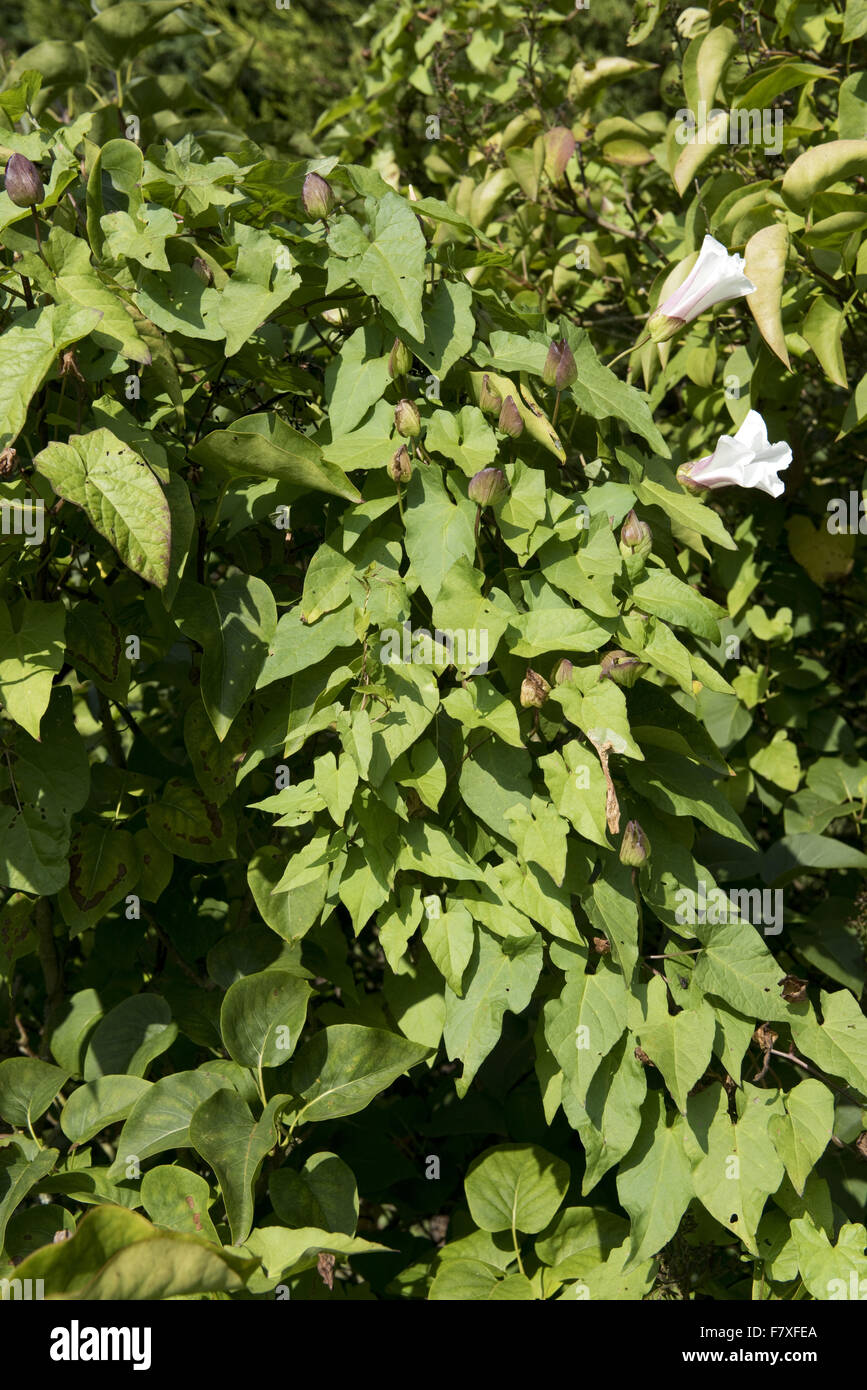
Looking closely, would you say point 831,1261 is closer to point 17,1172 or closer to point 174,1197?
point 174,1197

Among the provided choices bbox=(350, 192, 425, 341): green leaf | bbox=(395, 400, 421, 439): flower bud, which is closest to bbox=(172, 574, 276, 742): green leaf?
bbox=(395, 400, 421, 439): flower bud

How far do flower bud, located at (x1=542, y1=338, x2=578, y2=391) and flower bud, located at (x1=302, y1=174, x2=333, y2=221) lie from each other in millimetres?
330

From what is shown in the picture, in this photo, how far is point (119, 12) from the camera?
2061 millimetres

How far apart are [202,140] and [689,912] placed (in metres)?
1.63

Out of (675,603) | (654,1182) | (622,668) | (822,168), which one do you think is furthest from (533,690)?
(822,168)

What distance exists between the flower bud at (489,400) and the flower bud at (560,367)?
64 millimetres

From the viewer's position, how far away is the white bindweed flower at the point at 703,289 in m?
1.45

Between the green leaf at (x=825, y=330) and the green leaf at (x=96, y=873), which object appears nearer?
the green leaf at (x=96, y=873)

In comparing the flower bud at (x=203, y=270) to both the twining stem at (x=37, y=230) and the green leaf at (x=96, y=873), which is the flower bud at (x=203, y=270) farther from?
the green leaf at (x=96, y=873)

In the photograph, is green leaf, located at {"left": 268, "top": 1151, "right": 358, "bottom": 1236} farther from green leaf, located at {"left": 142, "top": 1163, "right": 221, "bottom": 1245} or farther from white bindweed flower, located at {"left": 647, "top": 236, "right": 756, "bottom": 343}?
white bindweed flower, located at {"left": 647, "top": 236, "right": 756, "bottom": 343}

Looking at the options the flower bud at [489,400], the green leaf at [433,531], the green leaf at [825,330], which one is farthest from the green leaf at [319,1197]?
the green leaf at [825,330]

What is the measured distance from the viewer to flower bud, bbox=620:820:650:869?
1.31 meters
